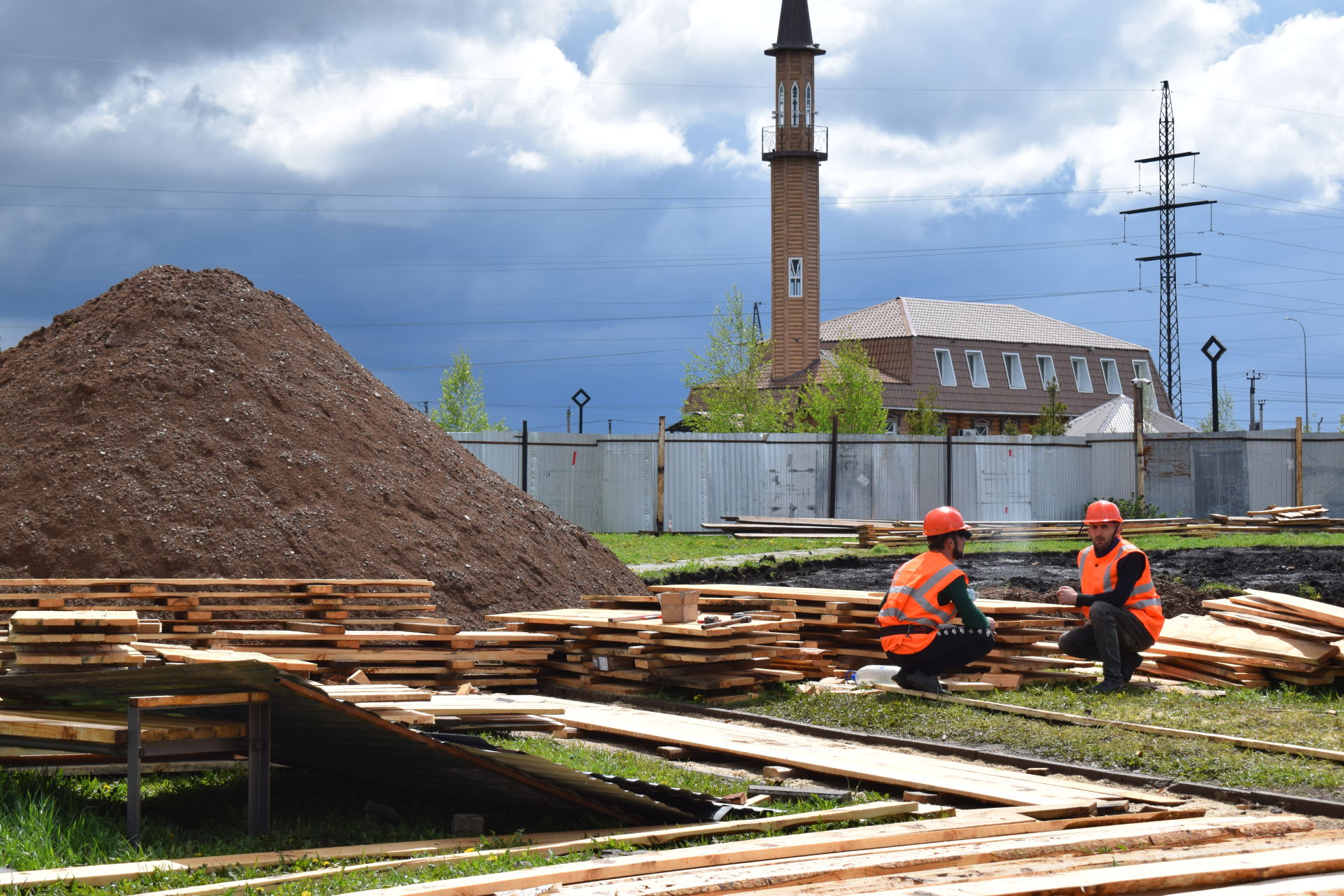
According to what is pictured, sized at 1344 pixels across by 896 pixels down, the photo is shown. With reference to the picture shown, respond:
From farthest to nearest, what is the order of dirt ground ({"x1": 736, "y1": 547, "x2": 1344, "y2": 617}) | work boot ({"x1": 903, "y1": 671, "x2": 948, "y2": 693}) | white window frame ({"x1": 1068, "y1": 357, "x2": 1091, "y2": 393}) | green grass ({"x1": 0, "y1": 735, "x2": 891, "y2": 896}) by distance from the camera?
white window frame ({"x1": 1068, "y1": 357, "x2": 1091, "y2": 393}), dirt ground ({"x1": 736, "y1": 547, "x2": 1344, "y2": 617}), work boot ({"x1": 903, "y1": 671, "x2": 948, "y2": 693}), green grass ({"x1": 0, "y1": 735, "x2": 891, "y2": 896})

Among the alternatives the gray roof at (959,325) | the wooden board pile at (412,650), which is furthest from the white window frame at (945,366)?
the wooden board pile at (412,650)

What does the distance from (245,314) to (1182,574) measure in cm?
1409

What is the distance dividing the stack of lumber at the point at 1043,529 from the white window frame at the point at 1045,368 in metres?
25.6

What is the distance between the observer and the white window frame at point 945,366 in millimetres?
54188

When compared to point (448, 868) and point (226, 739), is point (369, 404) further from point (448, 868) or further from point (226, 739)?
point (448, 868)

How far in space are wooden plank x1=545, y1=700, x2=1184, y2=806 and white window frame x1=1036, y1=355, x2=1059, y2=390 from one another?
49.8 metres

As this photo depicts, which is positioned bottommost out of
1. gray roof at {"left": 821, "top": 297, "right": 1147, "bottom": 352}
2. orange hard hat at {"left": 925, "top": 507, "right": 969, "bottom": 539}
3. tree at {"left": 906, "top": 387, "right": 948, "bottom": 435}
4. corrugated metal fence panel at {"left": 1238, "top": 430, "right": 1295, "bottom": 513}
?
orange hard hat at {"left": 925, "top": 507, "right": 969, "bottom": 539}

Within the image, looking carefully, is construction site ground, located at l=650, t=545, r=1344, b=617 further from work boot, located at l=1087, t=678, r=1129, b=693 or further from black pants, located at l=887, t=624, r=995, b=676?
black pants, located at l=887, t=624, r=995, b=676

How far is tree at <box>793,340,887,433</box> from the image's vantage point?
4322cm

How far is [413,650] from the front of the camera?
10.9 m

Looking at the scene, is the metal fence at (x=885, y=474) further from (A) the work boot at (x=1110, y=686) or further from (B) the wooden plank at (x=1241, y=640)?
(A) the work boot at (x=1110, y=686)

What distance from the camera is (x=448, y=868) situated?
5434 millimetres

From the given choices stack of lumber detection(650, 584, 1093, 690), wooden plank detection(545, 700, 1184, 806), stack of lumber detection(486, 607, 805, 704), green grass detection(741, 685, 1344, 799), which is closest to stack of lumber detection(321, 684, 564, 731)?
wooden plank detection(545, 700, 1184, 806)

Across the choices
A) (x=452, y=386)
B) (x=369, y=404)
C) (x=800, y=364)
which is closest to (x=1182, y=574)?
(x=369, y=404)
